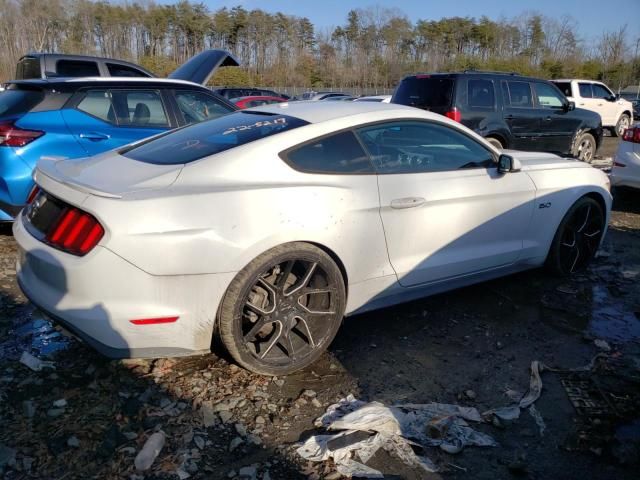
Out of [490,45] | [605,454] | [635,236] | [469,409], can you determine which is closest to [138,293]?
[469,409]

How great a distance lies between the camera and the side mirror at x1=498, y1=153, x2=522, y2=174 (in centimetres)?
388

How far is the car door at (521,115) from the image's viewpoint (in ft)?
30.5

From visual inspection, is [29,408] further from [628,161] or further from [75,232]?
[628,161]

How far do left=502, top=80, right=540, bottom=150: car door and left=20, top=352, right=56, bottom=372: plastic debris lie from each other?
814 centimetres

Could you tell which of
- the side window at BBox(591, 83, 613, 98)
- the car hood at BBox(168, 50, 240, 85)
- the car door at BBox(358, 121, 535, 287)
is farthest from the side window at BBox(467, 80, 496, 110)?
the side window at BBox(591, 83, 613, 98)

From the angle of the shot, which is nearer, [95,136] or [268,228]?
[268,228]

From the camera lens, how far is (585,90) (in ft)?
56.3

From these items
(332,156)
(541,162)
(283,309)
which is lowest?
(283,309)

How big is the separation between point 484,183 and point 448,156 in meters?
0.31

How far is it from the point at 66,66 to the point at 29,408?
741 centimetres

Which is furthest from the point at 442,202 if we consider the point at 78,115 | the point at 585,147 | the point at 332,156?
the point at 585,147

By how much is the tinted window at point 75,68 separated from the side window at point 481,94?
607cm

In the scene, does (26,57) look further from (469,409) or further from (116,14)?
(116,14)

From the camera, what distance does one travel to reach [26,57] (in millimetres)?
8703
